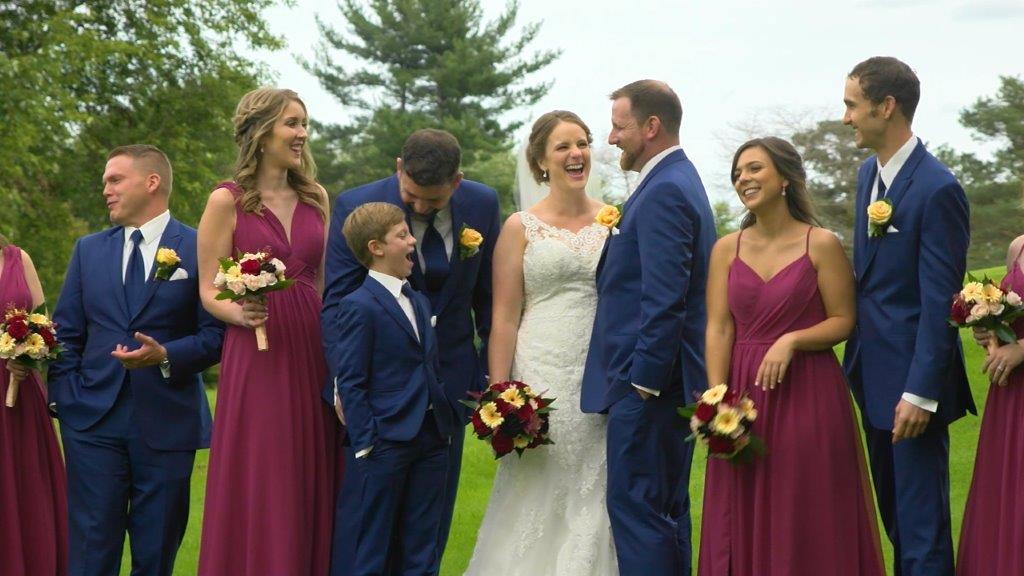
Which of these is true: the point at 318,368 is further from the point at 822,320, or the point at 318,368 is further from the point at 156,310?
the point at 822,320

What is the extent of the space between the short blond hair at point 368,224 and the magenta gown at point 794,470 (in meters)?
1.83

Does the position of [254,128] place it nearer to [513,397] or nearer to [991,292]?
[513,397]

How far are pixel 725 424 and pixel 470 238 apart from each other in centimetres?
203

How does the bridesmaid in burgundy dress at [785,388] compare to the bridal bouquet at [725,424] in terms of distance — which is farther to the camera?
the bridesmaid in burgundy dress at [785,388]

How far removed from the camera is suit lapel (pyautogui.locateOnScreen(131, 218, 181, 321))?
8.14 m

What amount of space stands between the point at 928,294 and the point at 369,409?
2.85 m

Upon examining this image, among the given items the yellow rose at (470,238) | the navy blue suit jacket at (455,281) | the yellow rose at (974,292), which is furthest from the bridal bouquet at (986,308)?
the navy blue suit jacket at (455,281)

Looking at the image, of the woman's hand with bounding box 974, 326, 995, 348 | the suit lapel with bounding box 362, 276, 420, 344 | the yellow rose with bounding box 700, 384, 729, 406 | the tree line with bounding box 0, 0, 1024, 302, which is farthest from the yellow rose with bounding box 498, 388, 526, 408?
the tree line with bounding box 0, 0, 1024, 302

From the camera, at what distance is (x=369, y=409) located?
734 cm

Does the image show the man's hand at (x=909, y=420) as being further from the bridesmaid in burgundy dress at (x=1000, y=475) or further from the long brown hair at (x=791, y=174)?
the long brown hair at (x=791, y=174)

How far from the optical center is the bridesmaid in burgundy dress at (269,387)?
776cm

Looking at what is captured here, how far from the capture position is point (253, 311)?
7648 millimetres

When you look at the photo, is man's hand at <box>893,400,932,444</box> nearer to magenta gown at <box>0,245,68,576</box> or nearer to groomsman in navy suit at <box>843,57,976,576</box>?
groomsman in navy suit at <box>843,57,976,576</box>

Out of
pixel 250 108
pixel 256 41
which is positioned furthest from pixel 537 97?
pixel 250 108
